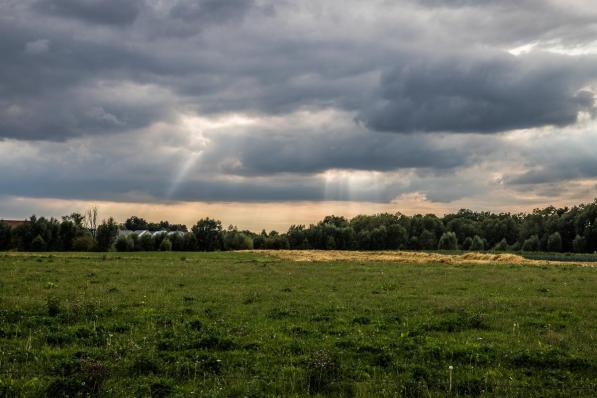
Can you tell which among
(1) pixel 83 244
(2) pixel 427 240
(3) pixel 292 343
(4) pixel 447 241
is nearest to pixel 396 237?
(2) pixel 427 240

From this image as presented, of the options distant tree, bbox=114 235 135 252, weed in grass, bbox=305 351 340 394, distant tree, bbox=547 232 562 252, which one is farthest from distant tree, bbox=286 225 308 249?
weed in grass, bbox=305 351 340 394

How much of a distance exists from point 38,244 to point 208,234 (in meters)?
40.5

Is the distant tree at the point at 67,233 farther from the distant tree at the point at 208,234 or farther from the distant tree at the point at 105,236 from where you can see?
the distant tree at the point at 208,234

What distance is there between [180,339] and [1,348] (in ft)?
15.5

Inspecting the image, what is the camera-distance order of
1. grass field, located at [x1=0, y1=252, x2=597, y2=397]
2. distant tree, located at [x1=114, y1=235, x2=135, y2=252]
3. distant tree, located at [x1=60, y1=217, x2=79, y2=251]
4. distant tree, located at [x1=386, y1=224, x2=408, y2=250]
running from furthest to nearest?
distant tree, located at [x1=386, y1=224, x2=408, y2=250]
distant tree, located at [x1=60, y1=217, x2=79, y2=251]
distant tree, located at [x1=114, y1=235, x2=135, y2=252]
grass field, located at [x1=0, y1=252, x2=597, y2=397]

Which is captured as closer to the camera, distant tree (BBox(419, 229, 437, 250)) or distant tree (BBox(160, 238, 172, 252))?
distant tree (BBox(160, 238, 172, 252))

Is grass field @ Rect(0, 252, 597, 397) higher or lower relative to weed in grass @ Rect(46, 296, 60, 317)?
lower

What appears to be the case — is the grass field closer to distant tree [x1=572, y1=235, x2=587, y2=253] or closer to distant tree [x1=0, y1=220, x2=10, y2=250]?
distant tree [x1=0, y1=220, x2=10, y2=250]

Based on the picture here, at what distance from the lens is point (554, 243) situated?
142 m

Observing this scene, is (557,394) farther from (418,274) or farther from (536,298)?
(418,274)

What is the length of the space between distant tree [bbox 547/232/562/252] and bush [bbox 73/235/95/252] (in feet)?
382

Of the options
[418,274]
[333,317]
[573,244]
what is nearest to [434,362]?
[333,317]

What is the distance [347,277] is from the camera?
38.3 m

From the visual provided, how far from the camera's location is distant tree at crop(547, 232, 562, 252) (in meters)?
142
